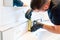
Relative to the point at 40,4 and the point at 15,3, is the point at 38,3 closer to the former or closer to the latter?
the point at 40,4

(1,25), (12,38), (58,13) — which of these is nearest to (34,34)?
(12,38)

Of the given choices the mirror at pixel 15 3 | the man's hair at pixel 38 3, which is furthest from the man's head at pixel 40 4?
the mirror at pixel 15 3

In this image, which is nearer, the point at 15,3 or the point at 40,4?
the point at 40,4

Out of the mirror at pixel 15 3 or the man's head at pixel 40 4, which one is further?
the mirror at pixel 15 3

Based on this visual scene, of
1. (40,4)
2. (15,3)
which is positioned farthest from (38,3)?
(15,3)

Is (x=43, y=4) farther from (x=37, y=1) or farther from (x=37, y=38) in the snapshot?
(x=37, y=38)

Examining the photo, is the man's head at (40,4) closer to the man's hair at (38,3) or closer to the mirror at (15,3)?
the man's hair at (38,3)

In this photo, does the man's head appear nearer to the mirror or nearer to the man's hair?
the man's hair

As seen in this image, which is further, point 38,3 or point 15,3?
point 15,3

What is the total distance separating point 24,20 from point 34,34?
0.97 feet

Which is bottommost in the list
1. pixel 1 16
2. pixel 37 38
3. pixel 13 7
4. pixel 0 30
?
pixel 37 38

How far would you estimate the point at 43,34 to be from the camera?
61.9 inches

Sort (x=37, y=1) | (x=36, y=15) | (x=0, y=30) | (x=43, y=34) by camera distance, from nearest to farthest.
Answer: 1. (x=37, y=1)
2. (x=0, y=30)
3. (x=43, y=34)
4. (x=36, y=15)

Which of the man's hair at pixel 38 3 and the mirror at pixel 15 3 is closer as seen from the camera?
the man's hair at pixel 38 3
